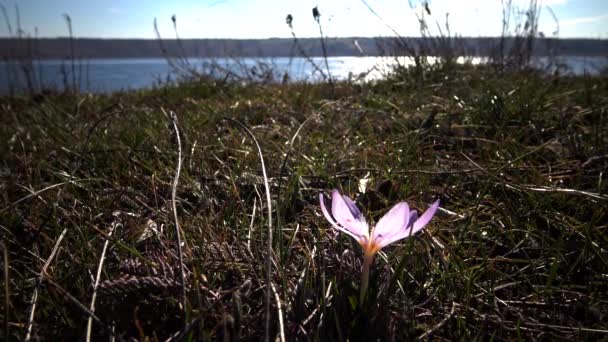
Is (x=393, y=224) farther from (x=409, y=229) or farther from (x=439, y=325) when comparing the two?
(x=439, y=325)

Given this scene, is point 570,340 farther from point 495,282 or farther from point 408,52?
point 408,52

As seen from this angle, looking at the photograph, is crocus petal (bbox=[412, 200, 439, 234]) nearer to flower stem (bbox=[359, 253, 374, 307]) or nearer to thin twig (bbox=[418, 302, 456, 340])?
flower stem (bbox=[359, 253, 374, 307])

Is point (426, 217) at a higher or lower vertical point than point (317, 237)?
higher

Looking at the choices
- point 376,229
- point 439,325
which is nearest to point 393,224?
point 376,229

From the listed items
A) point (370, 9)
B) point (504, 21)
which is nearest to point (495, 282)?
point (370, 9)

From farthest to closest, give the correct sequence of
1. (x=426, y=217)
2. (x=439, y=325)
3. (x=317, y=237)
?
(x=317, y=237) → (x=439, y=325) → (x=426, y=217)

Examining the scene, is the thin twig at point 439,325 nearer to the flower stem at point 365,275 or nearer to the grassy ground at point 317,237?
the grassy ground at point 317,237

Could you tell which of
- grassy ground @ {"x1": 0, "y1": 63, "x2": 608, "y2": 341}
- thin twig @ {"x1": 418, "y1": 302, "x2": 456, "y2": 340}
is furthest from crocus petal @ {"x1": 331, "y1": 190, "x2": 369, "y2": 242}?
thin twig @ {"x1": 418, "y1": 302, "x2": 456, "y2": 340}
